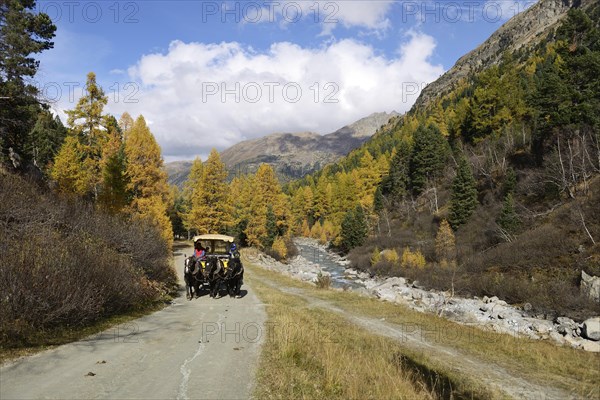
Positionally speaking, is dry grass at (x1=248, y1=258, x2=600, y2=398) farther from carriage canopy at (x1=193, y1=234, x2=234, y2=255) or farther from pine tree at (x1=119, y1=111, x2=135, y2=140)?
pine tree at (x1=119, y1=111, x2=135, y2=140)

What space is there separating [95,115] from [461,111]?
65.4 metres

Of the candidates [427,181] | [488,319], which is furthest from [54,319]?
[427,181]

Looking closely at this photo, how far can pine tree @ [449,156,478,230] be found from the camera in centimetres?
5091

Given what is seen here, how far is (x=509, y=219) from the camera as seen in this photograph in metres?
40.0

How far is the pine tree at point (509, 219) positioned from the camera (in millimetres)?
39656

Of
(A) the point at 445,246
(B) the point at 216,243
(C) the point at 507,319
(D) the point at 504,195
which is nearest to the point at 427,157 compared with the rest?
(D) the point at 504,195

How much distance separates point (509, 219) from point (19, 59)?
136ft

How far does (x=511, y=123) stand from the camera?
198 feet

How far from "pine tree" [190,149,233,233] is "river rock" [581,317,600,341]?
36187 mm

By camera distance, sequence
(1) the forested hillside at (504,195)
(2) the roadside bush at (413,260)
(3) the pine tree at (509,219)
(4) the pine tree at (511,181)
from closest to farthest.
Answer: (1) the forested hillside at (504,195)
(3) the pine tree at (509,219)
(2) the roadside bush at (413,260)
(4) the pine tree at (511,181)

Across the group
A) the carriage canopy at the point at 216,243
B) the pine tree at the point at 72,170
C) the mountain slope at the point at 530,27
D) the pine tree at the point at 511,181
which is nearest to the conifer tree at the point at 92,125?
the pine tree at the point at 72,170

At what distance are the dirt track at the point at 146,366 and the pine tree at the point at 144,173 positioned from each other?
87.3 feet

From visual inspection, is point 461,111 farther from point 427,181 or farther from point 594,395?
point 594,395

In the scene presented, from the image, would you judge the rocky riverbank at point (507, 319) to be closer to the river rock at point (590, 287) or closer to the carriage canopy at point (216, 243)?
the river rock at point (590, 287)
